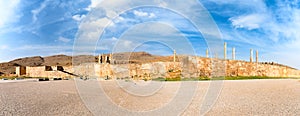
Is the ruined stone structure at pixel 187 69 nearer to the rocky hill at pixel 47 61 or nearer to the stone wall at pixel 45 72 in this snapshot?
the rocky hill at pixel 47 61

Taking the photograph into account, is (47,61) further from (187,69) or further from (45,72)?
(187,69)

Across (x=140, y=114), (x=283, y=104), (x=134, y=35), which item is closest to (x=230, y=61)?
(x=134, y=35)

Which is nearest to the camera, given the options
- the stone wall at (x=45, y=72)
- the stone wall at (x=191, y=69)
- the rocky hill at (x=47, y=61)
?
the stone wall at (x=191, y=69)

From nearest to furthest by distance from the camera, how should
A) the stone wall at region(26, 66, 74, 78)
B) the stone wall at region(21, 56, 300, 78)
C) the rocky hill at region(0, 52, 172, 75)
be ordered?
1. the stone wall at region(21, 56, 300, 78)
2. the stone wall at region(26, 66, 74, 78)
3. the rocky hill at region(0, 52, 172, 75)

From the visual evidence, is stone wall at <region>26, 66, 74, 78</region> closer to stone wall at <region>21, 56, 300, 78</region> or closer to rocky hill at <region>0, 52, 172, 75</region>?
rocky hill at <region>0, 52, 172, 75</region>

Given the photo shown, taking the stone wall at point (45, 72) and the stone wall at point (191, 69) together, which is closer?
the stone wall at point (191, 69)

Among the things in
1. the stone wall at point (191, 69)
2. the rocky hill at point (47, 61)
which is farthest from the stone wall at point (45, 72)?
the stone wall at point (191, 69)

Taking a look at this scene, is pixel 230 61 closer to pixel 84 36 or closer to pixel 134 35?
pixel 134 35

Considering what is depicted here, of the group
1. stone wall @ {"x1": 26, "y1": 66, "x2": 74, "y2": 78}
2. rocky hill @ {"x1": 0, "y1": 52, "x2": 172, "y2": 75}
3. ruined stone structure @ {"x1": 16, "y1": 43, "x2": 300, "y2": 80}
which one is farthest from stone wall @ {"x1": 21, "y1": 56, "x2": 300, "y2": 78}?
stone wall @ {"x1": 26, "y1": 66, "x2": 74, "y2": 78}

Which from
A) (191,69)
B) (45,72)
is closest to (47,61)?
(45,72)

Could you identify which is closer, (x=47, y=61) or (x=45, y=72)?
(x=45, y=72)

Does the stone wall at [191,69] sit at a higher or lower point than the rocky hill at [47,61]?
lower

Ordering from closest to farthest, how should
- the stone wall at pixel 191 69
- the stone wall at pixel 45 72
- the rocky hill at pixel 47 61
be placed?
1. the stone wall at pixel 191 69
2. the stone wall at pixel 45 72
3. the rocky hill at pixel 47 61

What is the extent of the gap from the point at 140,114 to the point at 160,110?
0.55 meters
